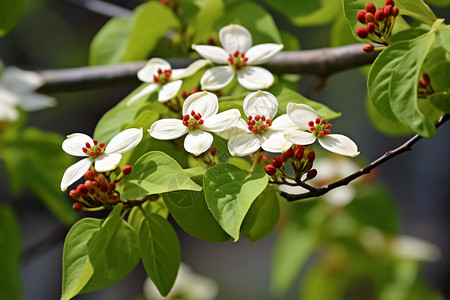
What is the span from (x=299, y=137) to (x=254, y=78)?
0.43 ft

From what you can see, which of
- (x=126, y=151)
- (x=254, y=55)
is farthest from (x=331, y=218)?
(x=126, y=151)

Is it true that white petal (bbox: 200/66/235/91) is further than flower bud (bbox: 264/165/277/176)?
Yes

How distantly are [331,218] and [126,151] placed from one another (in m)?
0.77

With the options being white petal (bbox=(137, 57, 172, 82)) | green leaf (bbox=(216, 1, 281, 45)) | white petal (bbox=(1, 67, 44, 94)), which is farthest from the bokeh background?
white petal (bbox=(137, 57, 172, 82))

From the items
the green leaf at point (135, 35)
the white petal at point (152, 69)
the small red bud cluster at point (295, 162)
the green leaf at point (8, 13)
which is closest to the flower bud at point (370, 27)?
the small red bud cluster at point (295, 162)

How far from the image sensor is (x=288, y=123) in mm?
456

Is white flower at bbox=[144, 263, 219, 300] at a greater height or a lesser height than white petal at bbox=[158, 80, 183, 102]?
lesser

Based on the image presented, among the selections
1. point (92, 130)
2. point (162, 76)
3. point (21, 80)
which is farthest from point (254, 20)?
point (92, 130)

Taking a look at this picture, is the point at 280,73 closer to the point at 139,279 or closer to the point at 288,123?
the point at 288,123

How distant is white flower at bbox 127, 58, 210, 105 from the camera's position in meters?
0.53

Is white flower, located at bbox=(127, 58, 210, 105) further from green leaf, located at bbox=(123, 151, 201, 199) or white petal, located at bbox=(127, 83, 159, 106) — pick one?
green leaf, located at bbox=(123, 151, 201, 199)

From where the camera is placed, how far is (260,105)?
0.47 meters

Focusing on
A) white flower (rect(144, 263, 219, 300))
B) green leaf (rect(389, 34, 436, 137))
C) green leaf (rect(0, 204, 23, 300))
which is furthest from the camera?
white flower (rect(144, 263, 219, 300))

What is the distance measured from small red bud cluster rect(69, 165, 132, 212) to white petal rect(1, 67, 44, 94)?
438 mm
